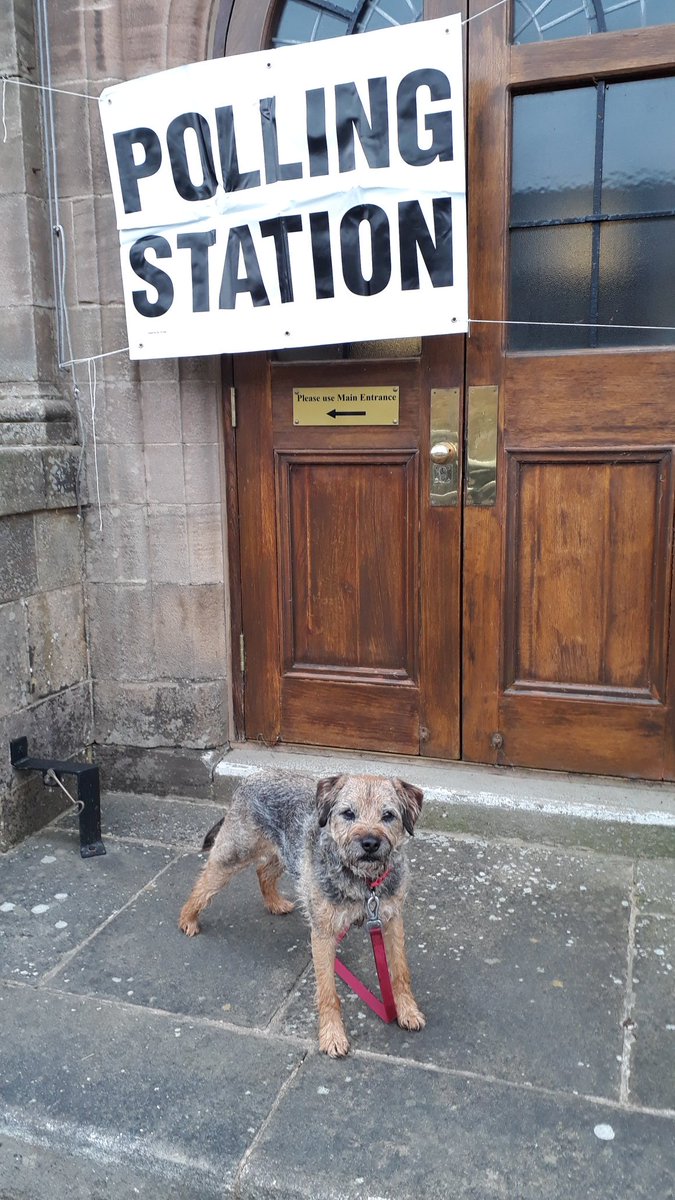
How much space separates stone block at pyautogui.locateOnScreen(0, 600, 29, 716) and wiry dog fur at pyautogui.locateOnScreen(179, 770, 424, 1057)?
4.58ft

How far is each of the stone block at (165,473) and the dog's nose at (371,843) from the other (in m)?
2.25

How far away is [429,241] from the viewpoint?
11.8 feet

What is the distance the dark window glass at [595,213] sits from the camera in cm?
357

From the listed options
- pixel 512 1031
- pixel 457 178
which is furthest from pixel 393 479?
pixel 512 1031

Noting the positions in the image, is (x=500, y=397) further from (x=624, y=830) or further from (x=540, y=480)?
(x=624, y=830)

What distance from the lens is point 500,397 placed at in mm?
3859

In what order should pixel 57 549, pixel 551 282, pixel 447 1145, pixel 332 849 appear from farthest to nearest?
pixel 57 549 → pixel 551 282 → pixel 332 849 → pixel 447 1145

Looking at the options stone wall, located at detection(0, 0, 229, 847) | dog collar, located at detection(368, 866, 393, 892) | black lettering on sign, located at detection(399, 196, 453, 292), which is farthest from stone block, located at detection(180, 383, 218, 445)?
dog collar, located at detection(368, 866, 393, 892)

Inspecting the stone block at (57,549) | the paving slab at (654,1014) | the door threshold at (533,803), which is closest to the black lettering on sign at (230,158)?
the stone block at (57,549)

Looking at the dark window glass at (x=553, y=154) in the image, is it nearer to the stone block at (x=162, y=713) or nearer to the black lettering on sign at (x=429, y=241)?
the black lettering on sign at (x=429, y=241)

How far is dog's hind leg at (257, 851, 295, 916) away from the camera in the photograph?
3.35m

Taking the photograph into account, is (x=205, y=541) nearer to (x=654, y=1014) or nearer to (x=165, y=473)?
(x=165, y=473)

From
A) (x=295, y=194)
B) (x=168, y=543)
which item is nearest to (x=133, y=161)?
(x=295, y=194)

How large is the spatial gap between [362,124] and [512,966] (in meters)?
3.21
